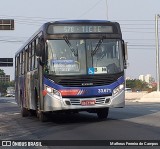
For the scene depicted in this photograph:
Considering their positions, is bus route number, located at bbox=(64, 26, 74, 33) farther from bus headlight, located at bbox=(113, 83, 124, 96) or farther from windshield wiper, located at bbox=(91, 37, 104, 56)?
bus headlight, located at bbox=(113, 83, 124, 96)

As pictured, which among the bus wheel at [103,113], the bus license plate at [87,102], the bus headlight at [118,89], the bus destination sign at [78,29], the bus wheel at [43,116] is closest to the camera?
the bus license plate at [87,102]

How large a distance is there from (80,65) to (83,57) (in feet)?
1.04

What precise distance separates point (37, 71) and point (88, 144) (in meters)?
6.81

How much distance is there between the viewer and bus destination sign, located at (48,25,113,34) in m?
16.7

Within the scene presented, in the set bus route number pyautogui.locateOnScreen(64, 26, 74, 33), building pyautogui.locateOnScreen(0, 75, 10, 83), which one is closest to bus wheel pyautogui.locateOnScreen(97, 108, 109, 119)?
bus route number pyautogui.locateOnScreen(64, 26, 74, 33)

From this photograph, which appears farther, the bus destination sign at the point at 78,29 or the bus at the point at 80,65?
the bus destination sign at the point at 78,29

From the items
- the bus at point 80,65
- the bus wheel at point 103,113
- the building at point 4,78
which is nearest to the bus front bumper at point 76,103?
the bus at point 80,65

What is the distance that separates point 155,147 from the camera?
34.4 ft

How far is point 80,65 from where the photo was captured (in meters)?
16.3

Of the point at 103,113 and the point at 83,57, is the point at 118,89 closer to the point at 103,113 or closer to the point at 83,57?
the point at 83,57

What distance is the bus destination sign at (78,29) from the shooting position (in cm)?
1668

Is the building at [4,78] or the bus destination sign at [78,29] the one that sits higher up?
the bus destination sign at [78,29]

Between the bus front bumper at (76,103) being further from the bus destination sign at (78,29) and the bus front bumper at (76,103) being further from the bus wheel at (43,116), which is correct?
the bus destination sign at (78,29)

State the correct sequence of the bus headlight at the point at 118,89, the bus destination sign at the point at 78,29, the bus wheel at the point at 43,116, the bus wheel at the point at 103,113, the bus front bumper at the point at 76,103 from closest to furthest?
the bus front bumper at the point at 76,103
the bus headlight at the point at 118,89
the bus destination sign at the point at 78,29
the bus wheel at the point at 43,116
the bus wheel at the point at 103,113
